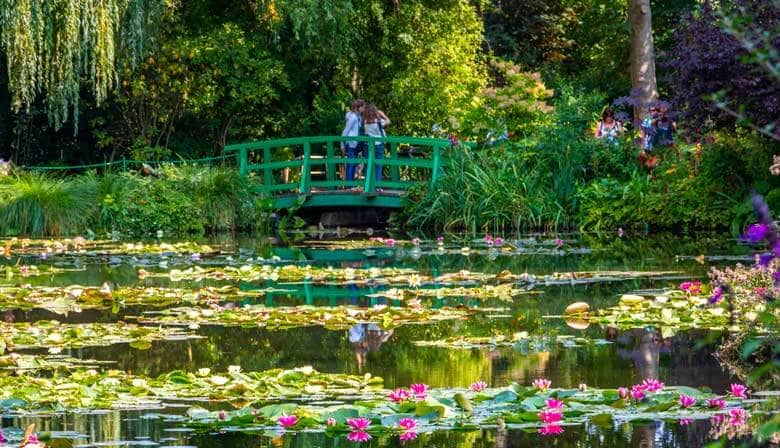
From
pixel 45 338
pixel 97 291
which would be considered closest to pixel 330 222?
pixel 97 291

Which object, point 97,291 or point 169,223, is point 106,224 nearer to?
point 169,223

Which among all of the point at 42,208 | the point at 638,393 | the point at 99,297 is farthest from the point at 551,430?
the point at 42,208

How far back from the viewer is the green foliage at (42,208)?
18.9m

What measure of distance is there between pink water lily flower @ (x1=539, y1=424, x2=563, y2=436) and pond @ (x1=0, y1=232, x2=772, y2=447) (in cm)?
3

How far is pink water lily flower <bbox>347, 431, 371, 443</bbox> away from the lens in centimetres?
504

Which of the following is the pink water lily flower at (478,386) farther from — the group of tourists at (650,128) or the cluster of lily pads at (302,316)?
the group of tourists at (650,128)

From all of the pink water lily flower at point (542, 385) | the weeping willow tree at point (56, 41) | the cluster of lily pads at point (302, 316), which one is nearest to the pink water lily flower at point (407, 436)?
the pink water lily flower at point (542, 385)

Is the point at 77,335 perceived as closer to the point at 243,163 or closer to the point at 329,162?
the point at 329,162

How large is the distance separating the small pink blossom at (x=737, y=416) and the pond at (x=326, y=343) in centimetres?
6

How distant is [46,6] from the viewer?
61.1 feet

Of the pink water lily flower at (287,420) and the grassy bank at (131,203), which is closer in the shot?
the pink water lily flower at (287,420)

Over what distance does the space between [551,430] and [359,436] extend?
72 cm

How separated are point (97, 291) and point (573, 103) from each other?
12.5m

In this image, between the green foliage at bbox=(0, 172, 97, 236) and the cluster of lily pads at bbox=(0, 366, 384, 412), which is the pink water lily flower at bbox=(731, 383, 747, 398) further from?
the green foliage at bbox=(0, 172, 97, 236)
